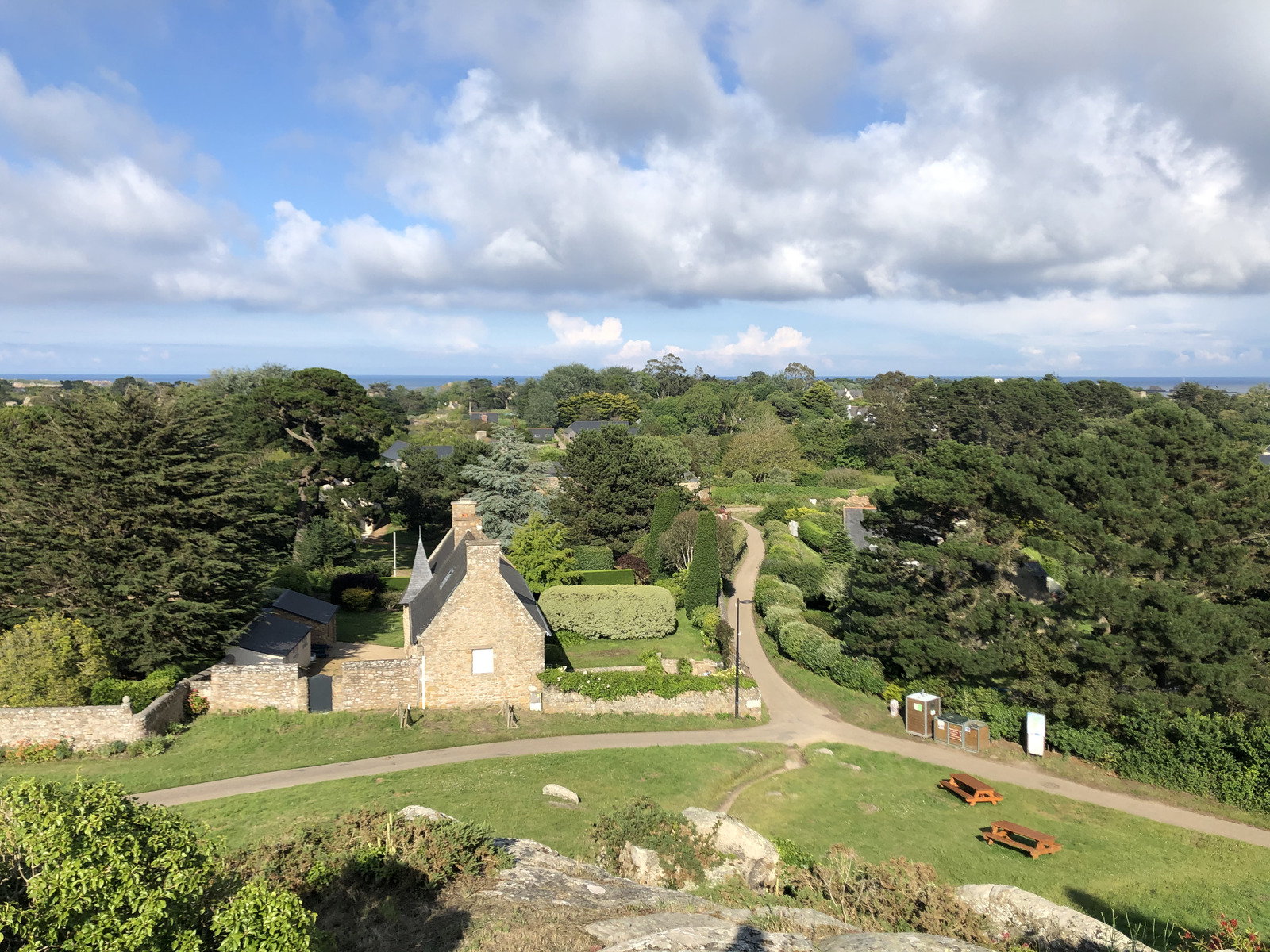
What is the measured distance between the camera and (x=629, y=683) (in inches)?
1037

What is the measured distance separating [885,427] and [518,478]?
57799mm

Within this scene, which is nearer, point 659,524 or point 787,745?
point 787,745

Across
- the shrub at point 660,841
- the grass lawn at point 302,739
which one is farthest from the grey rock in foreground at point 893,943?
the grass lawn at point 302,739

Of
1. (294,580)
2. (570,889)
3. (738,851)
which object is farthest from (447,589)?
(570,889)

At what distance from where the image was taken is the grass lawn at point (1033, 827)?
15930mm

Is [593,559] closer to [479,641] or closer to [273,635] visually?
[479,641]

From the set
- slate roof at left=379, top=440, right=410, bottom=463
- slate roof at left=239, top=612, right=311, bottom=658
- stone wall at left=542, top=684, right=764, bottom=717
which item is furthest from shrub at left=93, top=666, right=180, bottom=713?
slate roof at left=379, top=440, right=410, bottom=463

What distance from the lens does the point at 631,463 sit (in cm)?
4888

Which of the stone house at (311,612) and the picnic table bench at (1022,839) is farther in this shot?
the stone house at (311,612)

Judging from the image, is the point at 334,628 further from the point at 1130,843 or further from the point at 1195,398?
the point at 1195,398

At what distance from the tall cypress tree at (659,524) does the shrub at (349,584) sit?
54.0 feet

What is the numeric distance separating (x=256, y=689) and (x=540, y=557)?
17723mm

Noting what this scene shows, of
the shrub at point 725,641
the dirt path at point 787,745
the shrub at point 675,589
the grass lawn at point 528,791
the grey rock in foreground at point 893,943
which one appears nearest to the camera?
the grey rock in foreground at point 893,943

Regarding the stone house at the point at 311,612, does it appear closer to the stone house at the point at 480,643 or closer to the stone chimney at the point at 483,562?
the stone house at the point at 480,643
